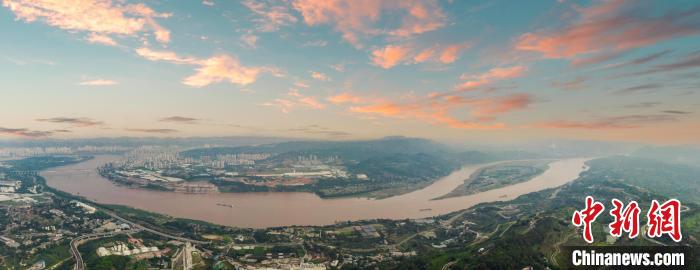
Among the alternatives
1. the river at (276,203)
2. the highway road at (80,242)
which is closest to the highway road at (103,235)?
the highway road at (80,242)

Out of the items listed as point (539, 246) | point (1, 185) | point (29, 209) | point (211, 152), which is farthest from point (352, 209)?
point (211, 152)

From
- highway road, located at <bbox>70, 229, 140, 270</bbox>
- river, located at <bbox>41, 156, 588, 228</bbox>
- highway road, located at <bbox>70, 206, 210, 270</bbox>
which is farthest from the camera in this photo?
river, located at <bbox>41, 156, 588, 228</bbox>

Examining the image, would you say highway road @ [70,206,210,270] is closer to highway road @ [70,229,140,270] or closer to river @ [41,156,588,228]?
highway road @ [70,229,140,270]

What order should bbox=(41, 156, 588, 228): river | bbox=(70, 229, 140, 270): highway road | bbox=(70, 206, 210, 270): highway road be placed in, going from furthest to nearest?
bbox=(41, 156, 588, 228): river
bbox=(70, 206, 210, 270): highway road
bbox=(70, 229, 140, 270): highway road

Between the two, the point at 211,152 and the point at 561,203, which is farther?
the point at 211,152

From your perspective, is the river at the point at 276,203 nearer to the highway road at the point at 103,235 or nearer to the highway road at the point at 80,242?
the highway road at the point at 103,235

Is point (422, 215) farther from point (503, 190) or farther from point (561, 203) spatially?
point (503, 190)

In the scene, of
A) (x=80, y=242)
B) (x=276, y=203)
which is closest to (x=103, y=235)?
(x=80, y=242)

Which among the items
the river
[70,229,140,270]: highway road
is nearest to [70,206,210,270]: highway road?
[70,229,140,270]: highway road
